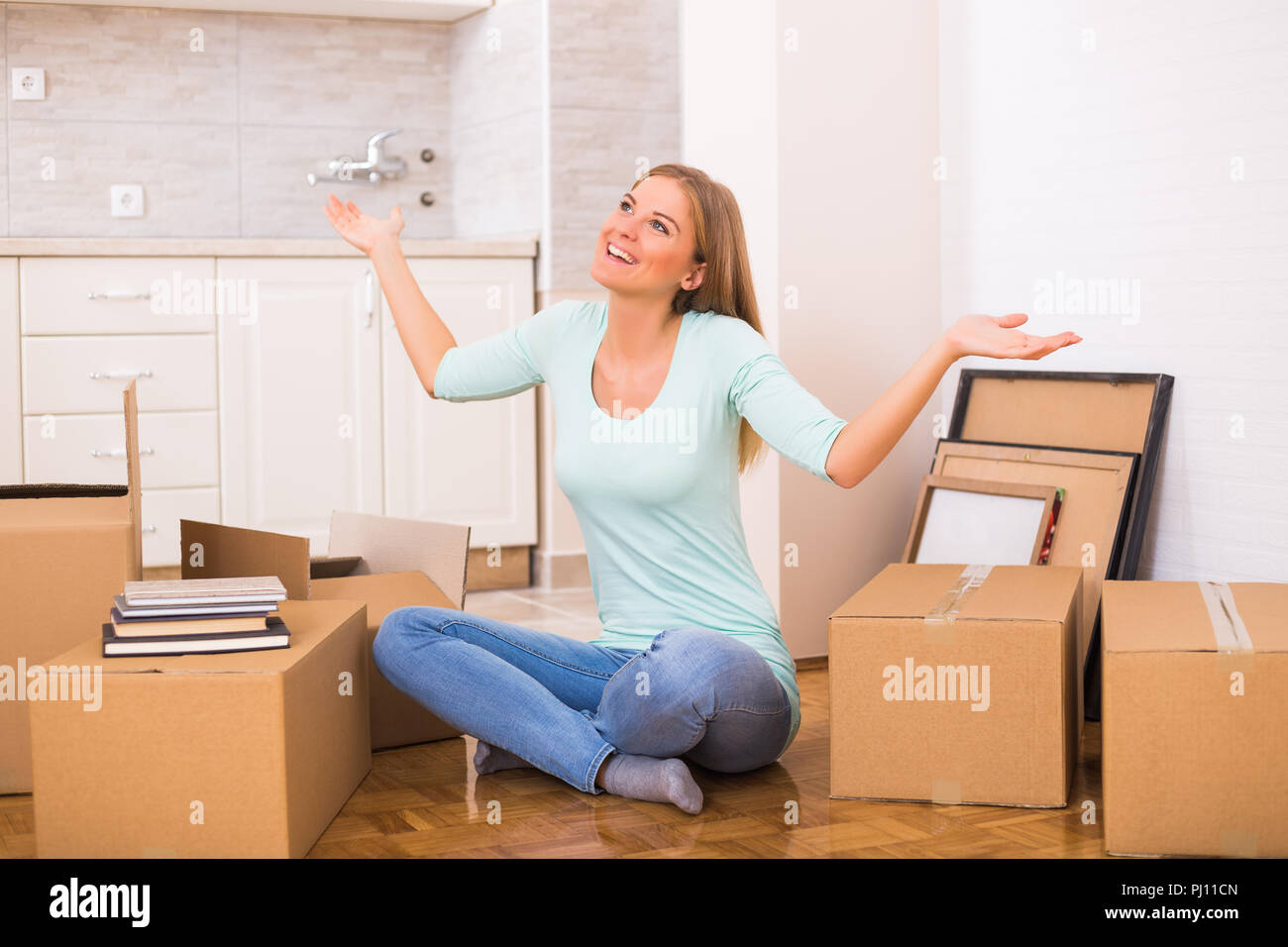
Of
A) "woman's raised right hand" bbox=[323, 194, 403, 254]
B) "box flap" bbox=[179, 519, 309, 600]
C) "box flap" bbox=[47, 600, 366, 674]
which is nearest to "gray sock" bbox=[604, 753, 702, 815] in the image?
"box flap" bbox=[47, 600, 366, 674]

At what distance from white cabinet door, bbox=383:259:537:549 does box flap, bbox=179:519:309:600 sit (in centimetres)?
152

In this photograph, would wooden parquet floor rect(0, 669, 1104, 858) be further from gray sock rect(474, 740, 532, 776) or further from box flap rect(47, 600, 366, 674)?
box flap rect(47, 600, 366, 674)

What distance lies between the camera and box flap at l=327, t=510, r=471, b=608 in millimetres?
2496

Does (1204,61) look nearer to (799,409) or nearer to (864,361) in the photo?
(864,361)

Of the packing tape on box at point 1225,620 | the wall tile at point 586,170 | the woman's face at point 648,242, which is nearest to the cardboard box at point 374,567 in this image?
the woman's face at point 648,242

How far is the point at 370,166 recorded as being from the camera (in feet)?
14.4

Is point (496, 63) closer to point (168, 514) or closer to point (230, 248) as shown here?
point (230, 248)

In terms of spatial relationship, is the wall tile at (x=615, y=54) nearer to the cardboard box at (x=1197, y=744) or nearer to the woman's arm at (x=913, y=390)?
the woman's arm at (x=913, y=390)

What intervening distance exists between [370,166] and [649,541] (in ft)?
8.67

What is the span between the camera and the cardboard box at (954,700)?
1.95 meters

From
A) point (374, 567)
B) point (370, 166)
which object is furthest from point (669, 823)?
point (370, 166)

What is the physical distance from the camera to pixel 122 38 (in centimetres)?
418

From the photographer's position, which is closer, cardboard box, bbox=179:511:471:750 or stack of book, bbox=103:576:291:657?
stack of book, bbox=103:576:291:657

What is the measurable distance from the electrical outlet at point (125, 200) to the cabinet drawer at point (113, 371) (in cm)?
72
